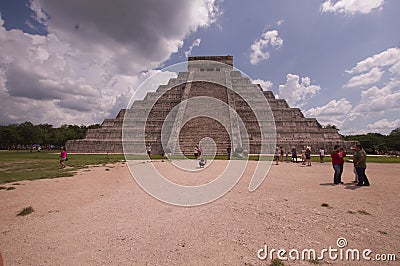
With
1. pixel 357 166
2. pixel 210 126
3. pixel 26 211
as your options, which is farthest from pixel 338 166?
pixel 210 126

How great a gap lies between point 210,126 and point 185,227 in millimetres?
18601

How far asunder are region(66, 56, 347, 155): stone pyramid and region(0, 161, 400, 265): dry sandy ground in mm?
12174

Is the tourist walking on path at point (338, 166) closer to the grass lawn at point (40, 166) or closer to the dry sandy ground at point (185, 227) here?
the dry sandy ground at point (185, 227)

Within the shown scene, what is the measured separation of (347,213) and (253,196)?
6.88 ft

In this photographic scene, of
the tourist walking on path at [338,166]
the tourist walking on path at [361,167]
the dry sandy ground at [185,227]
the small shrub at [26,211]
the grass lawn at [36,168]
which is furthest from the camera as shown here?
the grass lawn at [36,168]

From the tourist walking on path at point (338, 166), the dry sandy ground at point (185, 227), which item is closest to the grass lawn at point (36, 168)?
the dry sandy ground at point (185, 227)

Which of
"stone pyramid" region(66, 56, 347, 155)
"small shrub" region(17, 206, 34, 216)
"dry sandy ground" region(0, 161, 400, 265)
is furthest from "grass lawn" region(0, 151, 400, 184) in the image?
"stone pyramid" region(66, 56, 347, 155)

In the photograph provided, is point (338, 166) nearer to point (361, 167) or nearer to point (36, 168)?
point (361, 167)

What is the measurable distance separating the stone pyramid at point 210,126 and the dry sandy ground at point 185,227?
12174mm

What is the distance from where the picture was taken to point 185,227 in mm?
3662

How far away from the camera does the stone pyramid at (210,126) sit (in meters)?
20.7

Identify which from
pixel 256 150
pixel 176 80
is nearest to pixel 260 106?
pixel 256 150

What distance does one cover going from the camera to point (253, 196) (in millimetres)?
5648

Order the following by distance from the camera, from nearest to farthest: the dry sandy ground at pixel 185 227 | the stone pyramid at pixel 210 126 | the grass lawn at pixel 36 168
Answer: the dry sandy ground at pixel 185 227 → the grass lawn at pixel 36 168 → the stone pyramid at pixel 210 126
